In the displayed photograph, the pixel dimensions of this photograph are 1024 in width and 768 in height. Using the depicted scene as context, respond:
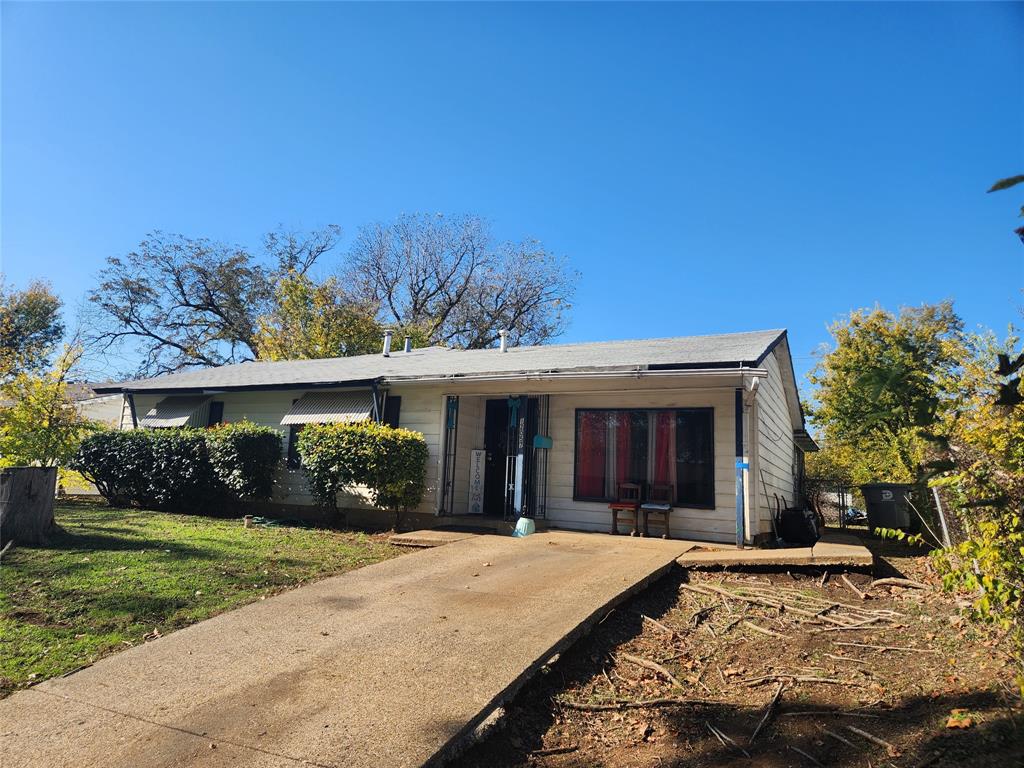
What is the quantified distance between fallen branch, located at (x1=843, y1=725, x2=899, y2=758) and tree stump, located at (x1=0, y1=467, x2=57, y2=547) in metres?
7.86

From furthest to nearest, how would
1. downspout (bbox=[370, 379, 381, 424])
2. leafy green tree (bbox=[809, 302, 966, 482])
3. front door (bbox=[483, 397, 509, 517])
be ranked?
front door (bbox=[483, 397, 509, 517])
downspout (bbox=[370, 379, 381, 424])
leafy green tree (bbox=[809, 302, 966, 482])

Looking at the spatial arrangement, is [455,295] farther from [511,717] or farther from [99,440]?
[511,717]

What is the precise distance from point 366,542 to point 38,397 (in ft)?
20.0

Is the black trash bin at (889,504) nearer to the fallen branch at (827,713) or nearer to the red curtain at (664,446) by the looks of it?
the red curtain at (664,446)

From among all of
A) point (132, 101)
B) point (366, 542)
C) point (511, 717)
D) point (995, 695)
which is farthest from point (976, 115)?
point (132, 101)

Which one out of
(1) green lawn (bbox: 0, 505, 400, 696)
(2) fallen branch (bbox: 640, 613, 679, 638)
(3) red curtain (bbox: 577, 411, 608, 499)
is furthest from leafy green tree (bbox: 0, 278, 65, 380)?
(2) fallen branch (bbox: 640, 613, 679, 638)

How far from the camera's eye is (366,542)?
27.5 ft

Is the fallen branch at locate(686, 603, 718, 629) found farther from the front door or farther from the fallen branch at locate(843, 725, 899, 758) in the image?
the front door

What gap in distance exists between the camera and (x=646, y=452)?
945cm

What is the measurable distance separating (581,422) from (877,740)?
741 cm

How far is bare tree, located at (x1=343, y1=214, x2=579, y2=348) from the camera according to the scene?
96.7 ft

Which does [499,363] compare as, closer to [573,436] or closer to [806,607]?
[573,436]

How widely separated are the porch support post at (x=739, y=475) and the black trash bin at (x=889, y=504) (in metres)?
3.68

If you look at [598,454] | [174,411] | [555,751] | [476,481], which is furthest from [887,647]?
[174,411]
